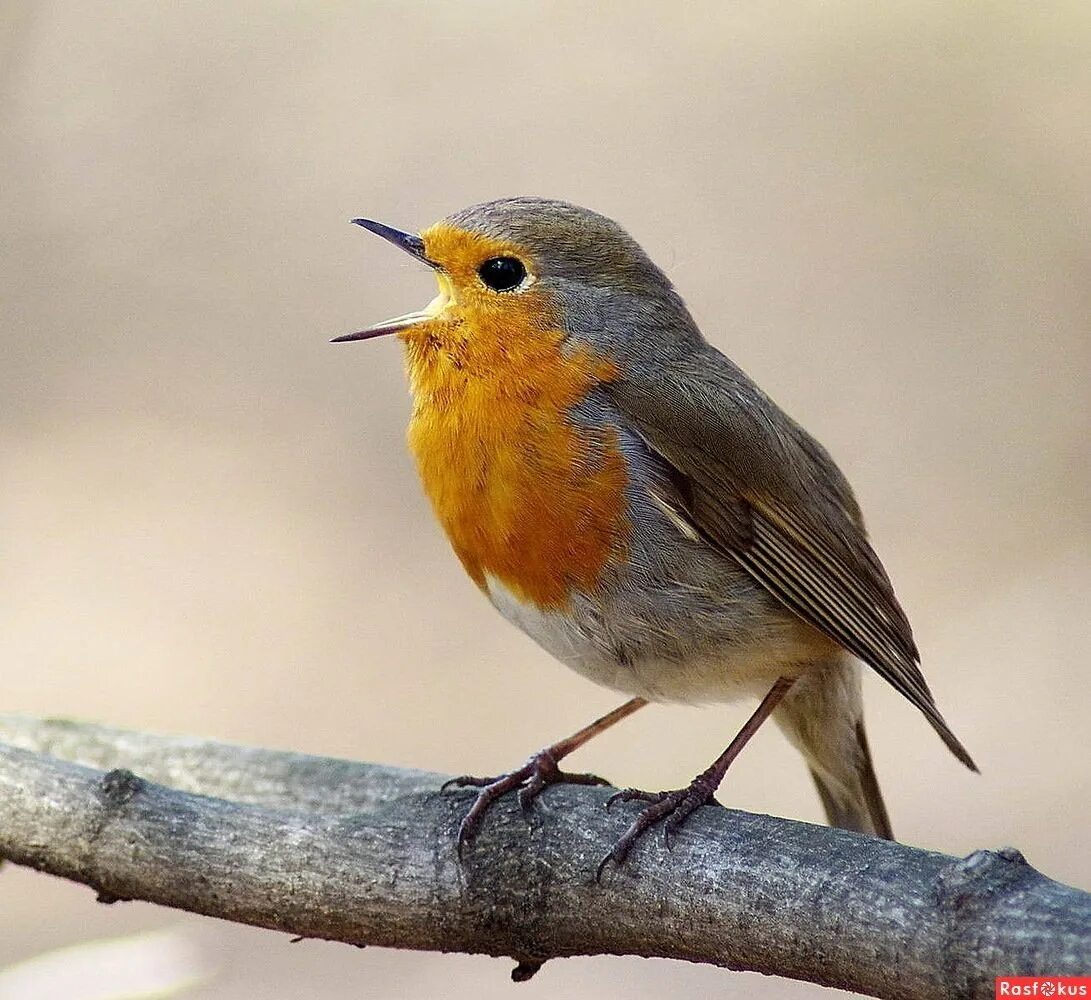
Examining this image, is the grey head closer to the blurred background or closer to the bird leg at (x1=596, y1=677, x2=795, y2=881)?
the bird leg at (x1=596, y1=677, x2=795, y2=881)

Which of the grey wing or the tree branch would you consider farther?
the grey wing

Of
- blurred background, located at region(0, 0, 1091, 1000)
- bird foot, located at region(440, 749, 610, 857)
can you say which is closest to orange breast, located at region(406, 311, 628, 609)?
bird foot, located at region(440, 749, 610, 857)

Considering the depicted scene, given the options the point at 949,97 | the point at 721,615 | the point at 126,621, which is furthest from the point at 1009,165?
the point at 721,615

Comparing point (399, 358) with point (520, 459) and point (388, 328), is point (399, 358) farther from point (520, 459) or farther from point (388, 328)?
point (520, 459)

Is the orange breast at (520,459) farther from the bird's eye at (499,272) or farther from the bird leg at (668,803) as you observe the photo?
the bird leg at (668,803)

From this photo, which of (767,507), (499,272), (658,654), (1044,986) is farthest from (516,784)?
(1044,986)

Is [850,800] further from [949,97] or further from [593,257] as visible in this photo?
[949,97]
